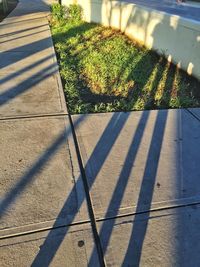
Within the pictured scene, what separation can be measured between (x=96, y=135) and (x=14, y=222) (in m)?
1.59

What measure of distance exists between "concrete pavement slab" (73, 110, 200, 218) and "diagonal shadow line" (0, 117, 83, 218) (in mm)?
227

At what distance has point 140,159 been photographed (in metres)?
3.35

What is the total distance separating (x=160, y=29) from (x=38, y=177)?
5.27m

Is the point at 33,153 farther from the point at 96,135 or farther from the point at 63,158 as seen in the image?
the point at 96,135

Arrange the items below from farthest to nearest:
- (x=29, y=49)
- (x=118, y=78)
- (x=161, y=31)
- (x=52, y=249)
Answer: (x=29, y=49), (x=161, y=31), (x=118, y=78), (x=52, y=249)

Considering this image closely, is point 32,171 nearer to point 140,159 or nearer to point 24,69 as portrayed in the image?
point 140,159

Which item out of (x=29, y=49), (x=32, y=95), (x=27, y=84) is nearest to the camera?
(x=32, y=95)

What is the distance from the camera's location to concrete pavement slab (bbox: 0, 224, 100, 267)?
218 centimetres

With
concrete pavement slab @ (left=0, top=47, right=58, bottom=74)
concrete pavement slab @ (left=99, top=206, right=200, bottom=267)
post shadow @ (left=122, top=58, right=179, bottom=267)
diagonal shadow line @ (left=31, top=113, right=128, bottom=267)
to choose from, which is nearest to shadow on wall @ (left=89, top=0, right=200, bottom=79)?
post shadow @ (left=122, top=58, right=179, bottom=267)

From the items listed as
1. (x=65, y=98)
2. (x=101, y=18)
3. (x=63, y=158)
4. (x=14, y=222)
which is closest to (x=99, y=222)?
(x=14, y=222)

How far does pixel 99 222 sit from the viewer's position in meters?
2.53

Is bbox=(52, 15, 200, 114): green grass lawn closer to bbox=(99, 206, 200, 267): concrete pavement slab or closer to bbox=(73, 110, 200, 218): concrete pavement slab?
bbox=(73, 110, 200, 218): concrete pavement slab

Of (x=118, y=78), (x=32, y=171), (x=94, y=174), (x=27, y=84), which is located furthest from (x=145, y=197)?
(x=118, y=78)

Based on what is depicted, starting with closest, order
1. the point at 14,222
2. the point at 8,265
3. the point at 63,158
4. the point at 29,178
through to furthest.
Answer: the point at 8,265
the point at 14,222
the point at 29,178
the point at 63,158
